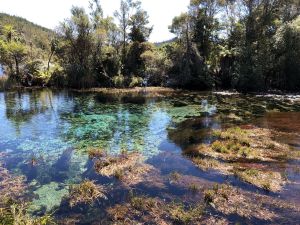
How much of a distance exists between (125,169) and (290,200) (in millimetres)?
7570

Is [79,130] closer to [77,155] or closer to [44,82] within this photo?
[77,155]

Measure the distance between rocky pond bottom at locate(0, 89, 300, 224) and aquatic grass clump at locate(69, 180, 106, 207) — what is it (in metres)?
0.04

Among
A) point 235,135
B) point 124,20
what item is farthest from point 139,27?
point 235,135

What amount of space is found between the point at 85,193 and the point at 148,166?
437 centimetres

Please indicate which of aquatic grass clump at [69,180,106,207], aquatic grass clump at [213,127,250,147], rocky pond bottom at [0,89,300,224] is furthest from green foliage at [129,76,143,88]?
aquatic grass clump at [69,180,106,207]

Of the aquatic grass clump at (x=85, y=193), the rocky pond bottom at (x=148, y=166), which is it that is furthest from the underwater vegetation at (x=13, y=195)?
the aquatic grass clump at (x=85, y=193)

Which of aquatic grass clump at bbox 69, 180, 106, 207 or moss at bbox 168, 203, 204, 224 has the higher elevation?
aquatic grass clump at bbox 69, 180, 106, 207

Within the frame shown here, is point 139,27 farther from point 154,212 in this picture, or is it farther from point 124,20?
point 154,212

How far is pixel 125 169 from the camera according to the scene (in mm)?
15859

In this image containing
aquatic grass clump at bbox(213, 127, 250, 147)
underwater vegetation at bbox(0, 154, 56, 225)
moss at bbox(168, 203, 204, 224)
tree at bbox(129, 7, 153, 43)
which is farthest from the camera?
tree at bbox(129, 7, 153, 43)

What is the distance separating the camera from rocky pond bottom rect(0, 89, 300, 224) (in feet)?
38.2

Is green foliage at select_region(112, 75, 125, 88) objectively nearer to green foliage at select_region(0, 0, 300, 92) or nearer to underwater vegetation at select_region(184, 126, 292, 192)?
green foliage at select_region(0, 0, 300, 92)

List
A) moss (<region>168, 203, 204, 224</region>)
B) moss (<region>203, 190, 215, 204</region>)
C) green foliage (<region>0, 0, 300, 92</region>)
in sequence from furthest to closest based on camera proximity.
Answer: green foliage (<region>0, 0, 300, 92</region>) → moss (<region>203, 190, 215, 204</region>) → moss (<region>168, 203, 204, 224</region>)

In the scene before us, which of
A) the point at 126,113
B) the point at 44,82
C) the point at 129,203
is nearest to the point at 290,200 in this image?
the point at 129,203
